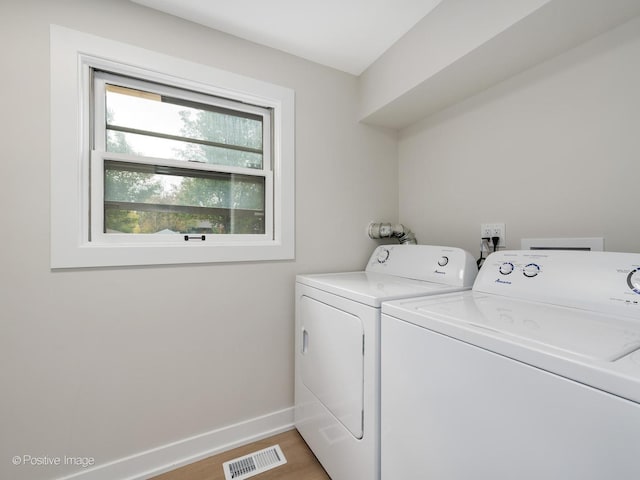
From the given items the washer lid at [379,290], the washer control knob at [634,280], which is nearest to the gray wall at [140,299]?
the washer lid at [379,290]

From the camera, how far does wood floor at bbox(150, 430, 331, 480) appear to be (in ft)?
4.40

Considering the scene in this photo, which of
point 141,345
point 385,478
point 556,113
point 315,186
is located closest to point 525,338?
point 385,478

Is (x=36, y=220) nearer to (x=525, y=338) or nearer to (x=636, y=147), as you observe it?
(x=525, y=338)

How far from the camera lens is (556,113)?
1.28 meters

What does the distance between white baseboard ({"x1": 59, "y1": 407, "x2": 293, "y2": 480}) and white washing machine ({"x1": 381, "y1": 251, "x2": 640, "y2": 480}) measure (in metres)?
0.88

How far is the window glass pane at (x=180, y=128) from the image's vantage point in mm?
1454

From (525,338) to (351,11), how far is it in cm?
163

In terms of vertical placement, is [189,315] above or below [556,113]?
below

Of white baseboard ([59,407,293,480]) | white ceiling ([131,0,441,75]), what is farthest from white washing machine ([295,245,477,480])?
white ceiling ([131,0,441,75])

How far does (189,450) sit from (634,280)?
6.52 ft

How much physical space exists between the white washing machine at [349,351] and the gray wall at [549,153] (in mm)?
394

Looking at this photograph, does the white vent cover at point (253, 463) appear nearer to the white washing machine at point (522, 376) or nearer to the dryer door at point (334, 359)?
the dryer door at point (334, 359)

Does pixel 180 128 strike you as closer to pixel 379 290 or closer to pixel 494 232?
pixel 379 290

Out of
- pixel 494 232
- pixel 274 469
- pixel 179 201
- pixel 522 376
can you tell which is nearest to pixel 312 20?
pixel 179 201
